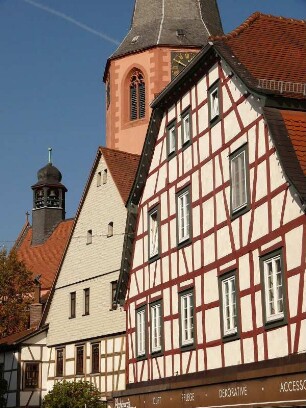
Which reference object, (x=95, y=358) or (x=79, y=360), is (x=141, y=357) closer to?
(x=95, y=358)

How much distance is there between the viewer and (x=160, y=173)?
80.7ft

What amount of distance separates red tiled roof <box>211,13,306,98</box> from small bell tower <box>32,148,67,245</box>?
3752cm

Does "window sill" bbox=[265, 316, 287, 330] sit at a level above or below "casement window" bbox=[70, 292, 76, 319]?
below

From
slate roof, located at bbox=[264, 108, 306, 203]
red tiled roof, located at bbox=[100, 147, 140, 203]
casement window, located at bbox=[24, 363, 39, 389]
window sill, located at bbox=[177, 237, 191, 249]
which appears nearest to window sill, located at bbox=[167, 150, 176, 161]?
window sill, located at bbox=[177, 237, 191, 249]

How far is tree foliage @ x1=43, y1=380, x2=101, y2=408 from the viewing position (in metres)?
29.8

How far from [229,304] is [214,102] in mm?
5424

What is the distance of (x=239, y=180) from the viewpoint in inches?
766

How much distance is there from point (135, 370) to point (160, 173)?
235 inches

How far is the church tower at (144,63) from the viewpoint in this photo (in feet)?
148

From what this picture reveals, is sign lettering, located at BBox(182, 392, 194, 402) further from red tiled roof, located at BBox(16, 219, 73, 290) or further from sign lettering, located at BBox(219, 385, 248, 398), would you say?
red tiled roof, located at BBox(16, 219, 73, 290)

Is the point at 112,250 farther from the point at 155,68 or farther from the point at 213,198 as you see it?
the point at 155,68

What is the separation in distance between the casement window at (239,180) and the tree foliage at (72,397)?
43.6ft

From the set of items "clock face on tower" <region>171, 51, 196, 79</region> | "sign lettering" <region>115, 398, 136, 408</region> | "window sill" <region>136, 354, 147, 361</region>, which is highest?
"clock face on tower" <region>171, 51, 196, 79</region>

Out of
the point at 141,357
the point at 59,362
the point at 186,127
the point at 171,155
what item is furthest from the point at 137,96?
the point at 141,357
